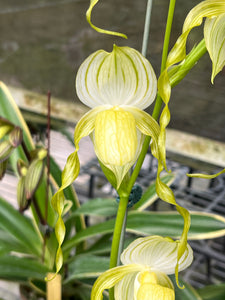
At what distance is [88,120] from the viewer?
36 centimetres

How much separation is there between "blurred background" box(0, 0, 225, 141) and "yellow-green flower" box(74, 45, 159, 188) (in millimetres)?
984

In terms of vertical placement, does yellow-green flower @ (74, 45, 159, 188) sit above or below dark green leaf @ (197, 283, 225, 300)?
above

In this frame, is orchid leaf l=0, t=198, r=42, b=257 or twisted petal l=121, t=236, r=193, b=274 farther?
orchid leaf l=0, t=198, r=42, b=257

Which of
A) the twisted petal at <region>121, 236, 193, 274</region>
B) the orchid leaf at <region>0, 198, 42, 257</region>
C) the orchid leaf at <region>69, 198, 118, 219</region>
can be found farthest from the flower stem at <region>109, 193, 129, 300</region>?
the orchid leaf at <region>0, 198, 42, 257</region>

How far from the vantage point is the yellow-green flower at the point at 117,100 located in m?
0.33

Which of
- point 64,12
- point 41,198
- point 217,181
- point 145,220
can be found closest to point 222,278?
point 217,181

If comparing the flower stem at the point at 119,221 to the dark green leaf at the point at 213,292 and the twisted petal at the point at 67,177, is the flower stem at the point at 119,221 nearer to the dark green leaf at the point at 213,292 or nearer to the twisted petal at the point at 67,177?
the twisted petal at the point at 67,177

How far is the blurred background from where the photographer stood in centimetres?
141

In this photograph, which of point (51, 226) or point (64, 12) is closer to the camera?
point (51, 226)

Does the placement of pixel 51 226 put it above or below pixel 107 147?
below

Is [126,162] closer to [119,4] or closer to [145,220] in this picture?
[145,220]

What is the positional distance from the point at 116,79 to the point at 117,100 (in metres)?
0.02

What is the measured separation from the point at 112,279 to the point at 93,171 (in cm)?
65

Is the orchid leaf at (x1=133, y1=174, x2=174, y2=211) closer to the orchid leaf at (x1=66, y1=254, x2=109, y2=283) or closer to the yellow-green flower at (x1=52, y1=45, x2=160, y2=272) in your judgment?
the orchid leaf at (x1=66, y1=254, x2=109, y2=283)
